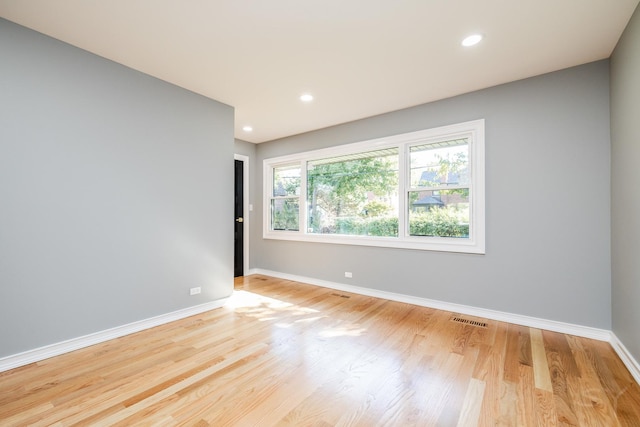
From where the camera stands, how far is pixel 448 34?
87.0 inches

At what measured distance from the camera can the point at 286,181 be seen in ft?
16.9

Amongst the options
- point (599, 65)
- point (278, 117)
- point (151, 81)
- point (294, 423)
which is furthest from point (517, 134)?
point (151, 81)

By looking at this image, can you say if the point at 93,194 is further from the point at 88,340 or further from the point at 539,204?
the point at 539,204

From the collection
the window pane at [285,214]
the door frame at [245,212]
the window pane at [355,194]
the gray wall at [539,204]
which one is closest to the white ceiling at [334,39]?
the gray wall at [539,204]

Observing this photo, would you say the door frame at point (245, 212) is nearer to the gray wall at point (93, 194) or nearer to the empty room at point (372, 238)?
the empty room at point (372, 238)

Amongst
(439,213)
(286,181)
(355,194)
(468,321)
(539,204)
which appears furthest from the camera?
(286,181)

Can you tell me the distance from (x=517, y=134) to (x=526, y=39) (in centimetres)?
98

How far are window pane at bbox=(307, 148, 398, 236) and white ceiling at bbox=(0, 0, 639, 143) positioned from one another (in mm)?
1109

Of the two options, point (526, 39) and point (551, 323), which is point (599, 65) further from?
point (551, 323)

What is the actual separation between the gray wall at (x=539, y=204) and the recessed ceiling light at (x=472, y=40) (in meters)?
1.01

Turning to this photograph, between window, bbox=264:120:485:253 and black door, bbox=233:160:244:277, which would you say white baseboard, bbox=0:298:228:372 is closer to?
black door, bbox=233:160:244:277

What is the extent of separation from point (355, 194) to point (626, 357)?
10.3 feet

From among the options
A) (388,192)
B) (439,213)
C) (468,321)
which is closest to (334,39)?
(388,192)

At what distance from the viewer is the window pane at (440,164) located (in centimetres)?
331
